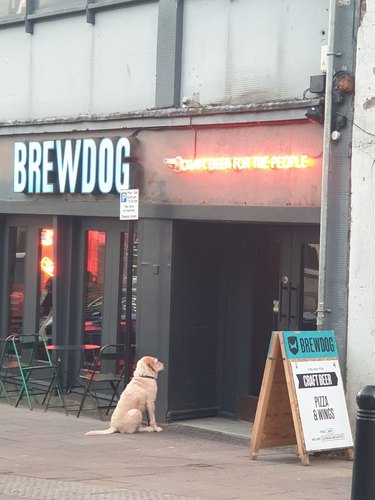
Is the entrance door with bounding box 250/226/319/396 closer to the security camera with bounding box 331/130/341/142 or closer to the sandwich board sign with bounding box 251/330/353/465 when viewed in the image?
the security camera with bounding box 331/130/341/142

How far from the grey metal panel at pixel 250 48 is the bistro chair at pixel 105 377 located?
3433 mm

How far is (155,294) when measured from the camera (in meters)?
13.8

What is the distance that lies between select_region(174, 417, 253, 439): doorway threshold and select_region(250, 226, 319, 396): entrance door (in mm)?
469

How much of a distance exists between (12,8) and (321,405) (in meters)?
8.49

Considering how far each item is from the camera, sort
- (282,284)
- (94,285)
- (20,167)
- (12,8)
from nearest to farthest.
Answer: (282,284), (94,285), (20,167), (12,8)

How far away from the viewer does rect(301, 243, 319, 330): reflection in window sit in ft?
43.2

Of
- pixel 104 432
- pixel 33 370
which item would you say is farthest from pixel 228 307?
pixel 33 370

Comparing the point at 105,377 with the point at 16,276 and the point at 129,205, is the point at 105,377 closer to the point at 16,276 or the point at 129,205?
the point at 129,205

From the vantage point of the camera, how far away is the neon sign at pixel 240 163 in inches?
487

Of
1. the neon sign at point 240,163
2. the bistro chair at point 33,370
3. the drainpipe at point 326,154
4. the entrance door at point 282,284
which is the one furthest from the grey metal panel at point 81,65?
the bistro chair at point 33,370

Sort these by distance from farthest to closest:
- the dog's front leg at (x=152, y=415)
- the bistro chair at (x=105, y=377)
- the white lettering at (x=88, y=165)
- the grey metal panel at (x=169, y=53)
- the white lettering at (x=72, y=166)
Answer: the white lettering at (x=88, y=165), the white lettering at (x=72, y=166), the bistro chair at (x=105, y=377), the grey metal panel at (x=169, y=53), the dog's front leg at (x=152, y=415)

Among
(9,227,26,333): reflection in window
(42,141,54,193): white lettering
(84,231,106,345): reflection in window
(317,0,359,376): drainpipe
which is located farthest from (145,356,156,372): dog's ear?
(9,227,26,333): reflection in window

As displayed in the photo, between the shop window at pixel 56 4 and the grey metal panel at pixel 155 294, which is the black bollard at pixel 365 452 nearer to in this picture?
the grey metal panel at pixel 155 294

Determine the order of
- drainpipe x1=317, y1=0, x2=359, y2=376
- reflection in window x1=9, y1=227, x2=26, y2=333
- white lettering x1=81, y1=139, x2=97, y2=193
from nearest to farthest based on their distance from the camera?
drainpipe x1=317, y1=0, x2=359, y2=376 < white lettering x1=81, y1=139, x2=97, y2=193 < reflection in window x1=9, y1=227, x2=26, y2=333
